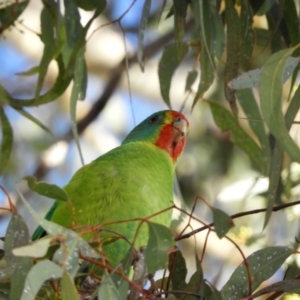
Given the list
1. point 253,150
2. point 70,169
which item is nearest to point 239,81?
point 253,150

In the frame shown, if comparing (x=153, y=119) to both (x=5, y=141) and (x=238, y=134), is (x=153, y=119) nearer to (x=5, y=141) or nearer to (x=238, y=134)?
(x=238, y=134)

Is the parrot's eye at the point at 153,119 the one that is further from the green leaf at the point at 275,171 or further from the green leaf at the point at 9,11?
the green leaf at the point at 275,171

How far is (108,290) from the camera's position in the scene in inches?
54.1

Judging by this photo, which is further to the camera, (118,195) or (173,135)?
(173,135)

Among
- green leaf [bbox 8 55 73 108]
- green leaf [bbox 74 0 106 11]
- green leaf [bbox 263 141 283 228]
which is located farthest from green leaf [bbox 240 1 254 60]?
green leaf [bbox 263 141 283 228]

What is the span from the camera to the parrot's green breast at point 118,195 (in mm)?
1993

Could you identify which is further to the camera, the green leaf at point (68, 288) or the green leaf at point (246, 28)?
the green leaf at point (246, 28)

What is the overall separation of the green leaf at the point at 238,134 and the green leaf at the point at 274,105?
0.79 metres

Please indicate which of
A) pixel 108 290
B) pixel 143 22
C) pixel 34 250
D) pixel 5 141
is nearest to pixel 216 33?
pixel 143 22

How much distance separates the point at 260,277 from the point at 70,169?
3228 mm

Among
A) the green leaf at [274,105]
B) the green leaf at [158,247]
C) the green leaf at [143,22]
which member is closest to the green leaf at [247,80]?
the green leaf at [274,105]

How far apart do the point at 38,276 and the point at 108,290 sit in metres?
0.18

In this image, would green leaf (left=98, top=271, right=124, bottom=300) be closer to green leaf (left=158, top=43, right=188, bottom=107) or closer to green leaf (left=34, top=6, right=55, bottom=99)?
green leaf (left=34, top=6, right=55, bottom=99)

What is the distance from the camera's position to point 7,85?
196 inches
